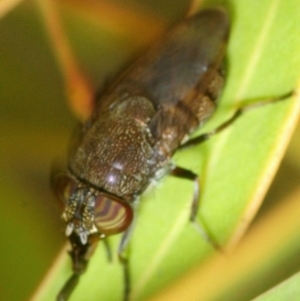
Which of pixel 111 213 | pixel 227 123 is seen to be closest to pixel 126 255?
pixel 111 213

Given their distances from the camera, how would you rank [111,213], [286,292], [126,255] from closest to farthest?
1. [286,292]
2. [111,213]
3. [126,255]

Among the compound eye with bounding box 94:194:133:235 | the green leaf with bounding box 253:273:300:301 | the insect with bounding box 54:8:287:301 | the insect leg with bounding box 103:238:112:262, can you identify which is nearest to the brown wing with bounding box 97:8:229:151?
the insect with bounding box 54:8:287:301

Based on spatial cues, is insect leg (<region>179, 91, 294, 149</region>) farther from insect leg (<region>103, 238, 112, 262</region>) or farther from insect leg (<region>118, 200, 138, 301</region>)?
insect leg (<region>103, 238, 112, 262</region>)

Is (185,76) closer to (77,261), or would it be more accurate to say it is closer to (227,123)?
(227,123)

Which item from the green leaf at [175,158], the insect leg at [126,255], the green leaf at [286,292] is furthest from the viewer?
the insect leg at [126,255]

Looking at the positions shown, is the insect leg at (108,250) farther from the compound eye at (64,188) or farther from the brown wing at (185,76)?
the brown wing at (185,76)

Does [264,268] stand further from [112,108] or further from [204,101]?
[112,108]

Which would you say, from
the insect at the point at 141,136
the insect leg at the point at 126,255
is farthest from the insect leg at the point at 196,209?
the insect leg at the point at 126,255
